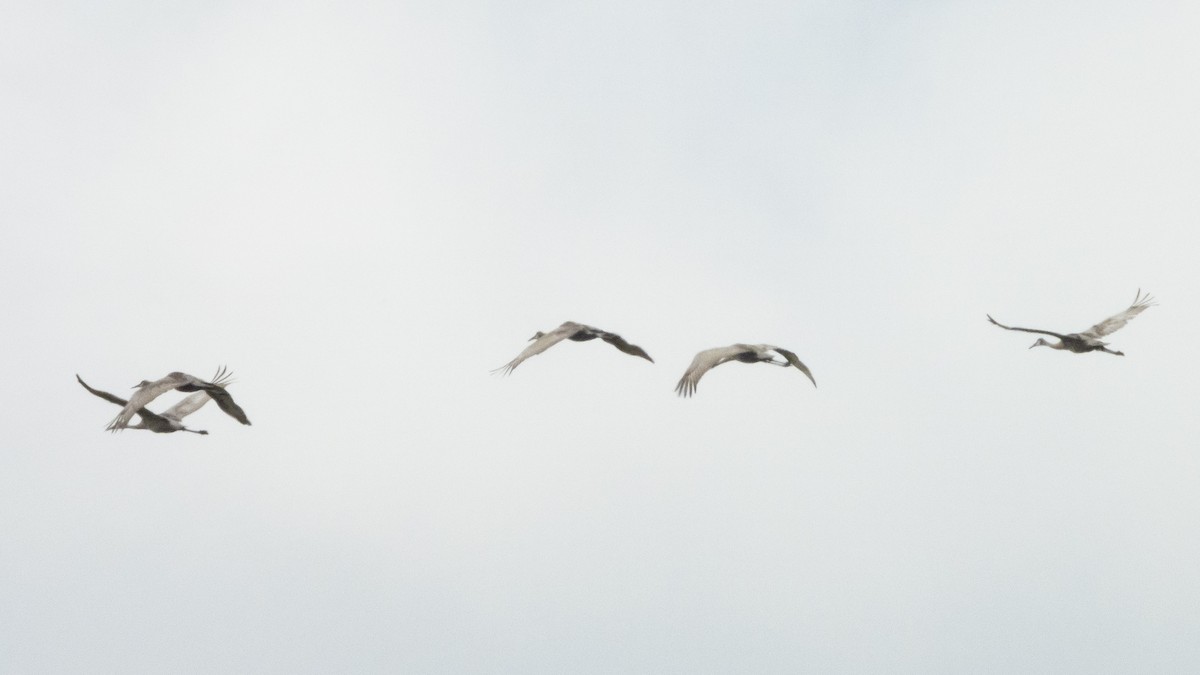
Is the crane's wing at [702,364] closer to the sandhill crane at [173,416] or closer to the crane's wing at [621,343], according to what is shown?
the crane's wing at [621,343]

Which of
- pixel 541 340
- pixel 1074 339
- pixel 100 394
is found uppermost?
pixel 1074 339

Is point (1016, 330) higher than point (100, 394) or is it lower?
higher

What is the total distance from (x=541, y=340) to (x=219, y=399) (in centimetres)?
804

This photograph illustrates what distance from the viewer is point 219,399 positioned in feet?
143

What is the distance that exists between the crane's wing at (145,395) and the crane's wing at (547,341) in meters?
7.53

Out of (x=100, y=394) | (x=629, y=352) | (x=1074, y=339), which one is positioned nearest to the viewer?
(x=100, y=394)

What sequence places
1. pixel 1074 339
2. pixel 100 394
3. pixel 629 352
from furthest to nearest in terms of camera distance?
pixel 1074 339, pixel 629 352, pixel 100 394

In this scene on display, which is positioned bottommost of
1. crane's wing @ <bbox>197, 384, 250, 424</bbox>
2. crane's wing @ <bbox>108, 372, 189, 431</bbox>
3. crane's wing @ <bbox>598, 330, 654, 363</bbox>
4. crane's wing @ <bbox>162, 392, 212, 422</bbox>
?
crane's wing @ <bbox>108, 372, 189, 431</bbox>

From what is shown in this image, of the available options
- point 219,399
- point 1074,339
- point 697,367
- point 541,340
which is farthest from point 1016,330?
point 219,399

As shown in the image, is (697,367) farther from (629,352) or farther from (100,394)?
(100,394)

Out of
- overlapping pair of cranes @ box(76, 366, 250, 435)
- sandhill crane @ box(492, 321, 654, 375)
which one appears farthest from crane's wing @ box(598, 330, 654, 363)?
overlapping pair of cranes @ box(76, 366, 250, 435)

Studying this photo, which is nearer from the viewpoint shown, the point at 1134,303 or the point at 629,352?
the point at 629,352

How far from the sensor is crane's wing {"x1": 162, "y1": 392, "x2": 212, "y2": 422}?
A: 49094 millimetres

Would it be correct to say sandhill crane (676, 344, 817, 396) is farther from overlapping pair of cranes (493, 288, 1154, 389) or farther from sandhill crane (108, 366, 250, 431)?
sandhill crane (108, 366, 250, 431)
